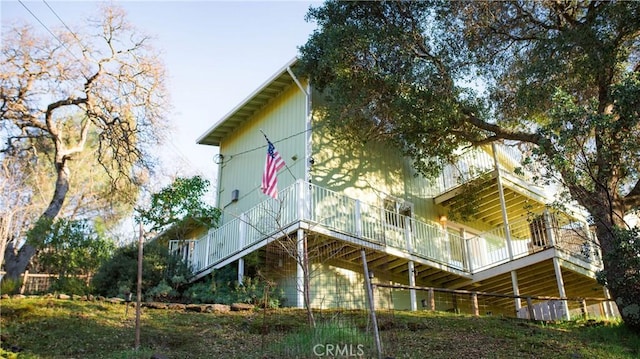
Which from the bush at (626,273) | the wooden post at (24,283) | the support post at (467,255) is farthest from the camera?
the support post at (467,255)

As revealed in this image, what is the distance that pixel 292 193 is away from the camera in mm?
12562

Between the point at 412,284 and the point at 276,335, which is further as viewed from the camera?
the point at 412,284

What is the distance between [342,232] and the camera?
1245 cm

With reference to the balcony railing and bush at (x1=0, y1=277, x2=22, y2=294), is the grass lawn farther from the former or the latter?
bush at (x1=0, y1=277, x2=22, y2=294)

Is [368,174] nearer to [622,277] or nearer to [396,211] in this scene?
[396,211]

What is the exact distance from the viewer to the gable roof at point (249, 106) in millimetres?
15331

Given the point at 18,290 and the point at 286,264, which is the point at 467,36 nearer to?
the point at 286,264

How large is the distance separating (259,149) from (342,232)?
16.0 feet

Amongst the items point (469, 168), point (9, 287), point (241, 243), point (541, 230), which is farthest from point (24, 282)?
point (541, 230)

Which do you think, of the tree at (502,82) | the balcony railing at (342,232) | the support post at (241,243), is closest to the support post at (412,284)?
the balcony railing at (342,232)

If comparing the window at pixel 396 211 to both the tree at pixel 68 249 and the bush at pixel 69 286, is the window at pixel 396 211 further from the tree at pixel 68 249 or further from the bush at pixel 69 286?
the bush at pixel 69 286

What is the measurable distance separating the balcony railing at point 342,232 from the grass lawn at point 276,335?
2.41 metres

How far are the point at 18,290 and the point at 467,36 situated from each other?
12.3 metres

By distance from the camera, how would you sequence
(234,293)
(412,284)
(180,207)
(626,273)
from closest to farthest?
(626,273) < (234,293) < (412,284) < (180,207)
